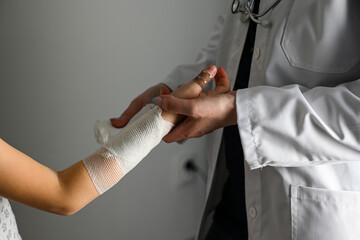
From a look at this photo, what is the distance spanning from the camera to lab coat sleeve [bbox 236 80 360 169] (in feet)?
2.15

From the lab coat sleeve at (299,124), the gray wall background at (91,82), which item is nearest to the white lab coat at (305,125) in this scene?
the lab coat sleeve at (299,124)

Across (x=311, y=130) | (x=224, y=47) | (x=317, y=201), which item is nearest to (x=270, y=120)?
(x=311, y=130)

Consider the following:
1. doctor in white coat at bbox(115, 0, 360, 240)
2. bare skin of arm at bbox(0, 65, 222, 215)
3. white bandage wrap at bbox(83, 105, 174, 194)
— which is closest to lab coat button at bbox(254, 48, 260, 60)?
doctor in white coat at bbox(115, 0, 360, 240)

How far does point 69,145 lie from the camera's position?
1296mm

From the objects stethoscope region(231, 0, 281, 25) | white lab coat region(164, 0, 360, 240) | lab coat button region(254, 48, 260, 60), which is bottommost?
white lab coat region(164, 0, 360, 240)

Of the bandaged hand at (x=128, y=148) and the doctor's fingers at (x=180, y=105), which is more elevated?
the doctor's fingers at (x=180, y=105)

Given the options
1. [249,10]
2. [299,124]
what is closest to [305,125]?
[299,124]

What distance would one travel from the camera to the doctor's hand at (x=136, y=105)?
0.97 m

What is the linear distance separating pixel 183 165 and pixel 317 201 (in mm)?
943

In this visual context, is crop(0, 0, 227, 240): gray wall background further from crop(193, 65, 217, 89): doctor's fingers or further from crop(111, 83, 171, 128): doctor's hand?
crop(193, 65, 217, 89): doctor's fingers

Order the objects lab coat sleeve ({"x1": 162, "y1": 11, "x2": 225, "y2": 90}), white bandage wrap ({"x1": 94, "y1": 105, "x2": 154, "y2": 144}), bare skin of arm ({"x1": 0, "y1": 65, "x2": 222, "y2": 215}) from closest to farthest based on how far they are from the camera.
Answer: bare skin of arm ({"x1": 0, "y1": 65, "x2": 222, "y2": 215}) → white bandage wrap ({"x1": 94, "y1": 105, "x2": 154, "y2": 144}) → lab coat sleeve ({"x1": 162, "y1": 11, "x2": 225, "y2": 90})

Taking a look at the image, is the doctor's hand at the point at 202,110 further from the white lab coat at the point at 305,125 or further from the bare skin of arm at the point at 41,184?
the bare skin of arm at the point at 41,184

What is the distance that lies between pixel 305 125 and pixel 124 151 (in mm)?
380

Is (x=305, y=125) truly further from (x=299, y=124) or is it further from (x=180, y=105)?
(x=180, y=105)
